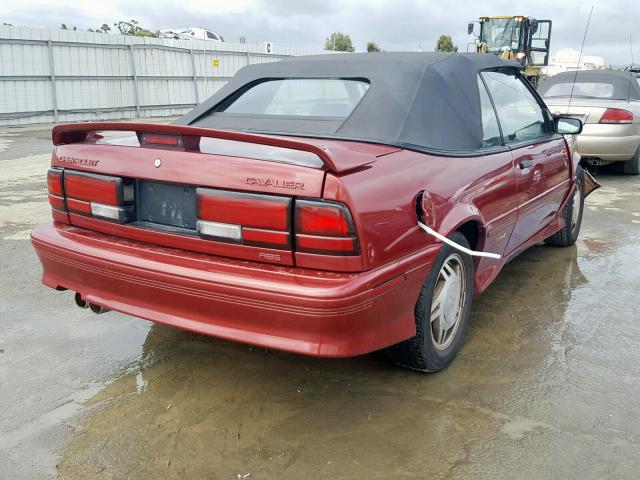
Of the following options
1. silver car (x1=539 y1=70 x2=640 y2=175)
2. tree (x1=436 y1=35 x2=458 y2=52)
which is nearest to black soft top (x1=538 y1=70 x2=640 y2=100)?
silver car (x1=539 y1=70 x2=640 y2=175)

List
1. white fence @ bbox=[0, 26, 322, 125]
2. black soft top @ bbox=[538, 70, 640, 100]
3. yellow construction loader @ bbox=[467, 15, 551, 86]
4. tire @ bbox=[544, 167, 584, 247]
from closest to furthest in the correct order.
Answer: tire @ bbox=[544, 167, 584, 247] → black soft top @ bbox=[538, 70, 640, 100] → white fence @ bbox=[0, 26, 322, 125] → yellow construction loader @ bbox=[467, 15, 551, 86]

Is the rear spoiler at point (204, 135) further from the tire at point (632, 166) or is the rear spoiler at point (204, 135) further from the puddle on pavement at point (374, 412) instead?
the tire at point (632, 166)

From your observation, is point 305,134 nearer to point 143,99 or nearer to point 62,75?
point 62,75

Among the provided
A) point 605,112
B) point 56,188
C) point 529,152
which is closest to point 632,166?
point 605,112

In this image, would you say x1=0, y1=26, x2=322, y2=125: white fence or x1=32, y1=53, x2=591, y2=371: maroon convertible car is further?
x1=0, y1=26, x2=322, y2=125: white fence

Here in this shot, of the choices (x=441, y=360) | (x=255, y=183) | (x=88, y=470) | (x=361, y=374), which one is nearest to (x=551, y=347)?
(x=441, y=360)

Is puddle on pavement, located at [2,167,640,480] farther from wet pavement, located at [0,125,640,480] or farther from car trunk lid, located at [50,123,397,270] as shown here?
car trunk lid, located at [50,123,397,270]

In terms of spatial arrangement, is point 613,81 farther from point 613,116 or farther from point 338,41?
point 338,41

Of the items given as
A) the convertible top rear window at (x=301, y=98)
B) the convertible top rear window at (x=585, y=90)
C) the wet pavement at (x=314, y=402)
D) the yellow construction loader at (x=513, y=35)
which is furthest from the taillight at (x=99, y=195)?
the yellow construction loader at (x=513, y=35)

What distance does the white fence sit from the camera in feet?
52.0

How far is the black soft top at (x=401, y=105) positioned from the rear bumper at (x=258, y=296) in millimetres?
650

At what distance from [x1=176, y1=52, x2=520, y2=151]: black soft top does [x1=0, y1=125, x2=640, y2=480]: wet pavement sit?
1.11 meters

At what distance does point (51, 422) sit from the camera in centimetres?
257

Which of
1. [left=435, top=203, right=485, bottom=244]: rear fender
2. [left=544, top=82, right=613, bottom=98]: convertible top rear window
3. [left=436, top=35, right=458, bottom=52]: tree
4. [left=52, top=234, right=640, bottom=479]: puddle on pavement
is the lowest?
[left=52, top=234, right=640, bottom=479]: puddle on pavement
